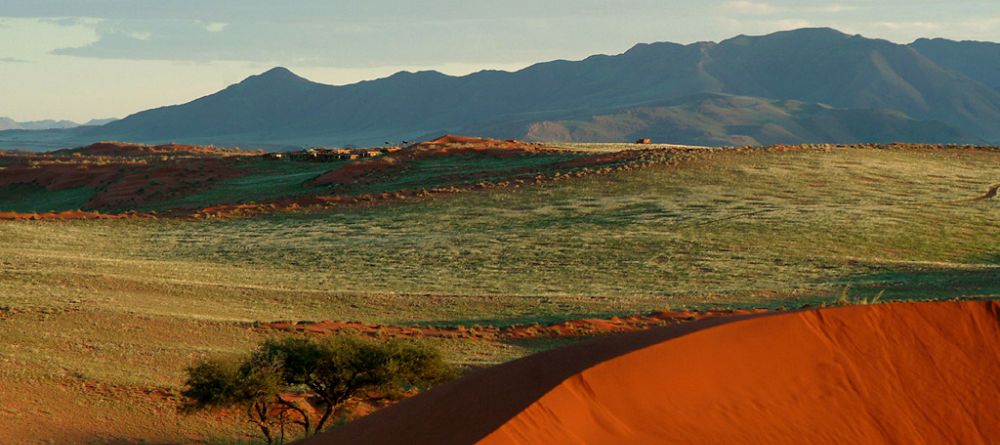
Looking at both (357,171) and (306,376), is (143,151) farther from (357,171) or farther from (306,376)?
(306,376)

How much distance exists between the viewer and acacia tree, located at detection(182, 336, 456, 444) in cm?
1912

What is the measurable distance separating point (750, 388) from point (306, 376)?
34.6 feet

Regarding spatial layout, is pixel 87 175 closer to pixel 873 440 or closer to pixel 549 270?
pixel 549 270

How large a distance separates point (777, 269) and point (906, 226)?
1053 cm

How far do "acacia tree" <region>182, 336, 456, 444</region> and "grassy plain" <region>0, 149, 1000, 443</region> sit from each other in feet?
2.99

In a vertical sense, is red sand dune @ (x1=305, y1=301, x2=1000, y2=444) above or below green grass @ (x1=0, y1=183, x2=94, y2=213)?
above

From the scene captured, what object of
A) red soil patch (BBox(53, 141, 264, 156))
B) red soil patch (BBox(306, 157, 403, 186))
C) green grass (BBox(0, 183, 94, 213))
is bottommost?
green grass (BBox(0, 183, 94, 213))

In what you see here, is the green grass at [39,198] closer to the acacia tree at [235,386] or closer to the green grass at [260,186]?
the green grass at [260,186]

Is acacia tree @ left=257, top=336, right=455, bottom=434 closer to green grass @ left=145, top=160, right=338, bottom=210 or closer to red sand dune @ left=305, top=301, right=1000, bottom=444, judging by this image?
red sand dune @ left=305, top=301, right=1000, bottom=444

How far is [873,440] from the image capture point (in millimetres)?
10852

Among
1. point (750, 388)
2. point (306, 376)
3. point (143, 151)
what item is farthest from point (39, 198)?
point (750, 388)

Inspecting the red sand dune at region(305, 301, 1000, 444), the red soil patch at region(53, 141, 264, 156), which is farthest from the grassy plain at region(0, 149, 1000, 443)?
the red soil patch at region(53, 141, 264, 156)

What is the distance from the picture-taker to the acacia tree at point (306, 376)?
62.7 ft

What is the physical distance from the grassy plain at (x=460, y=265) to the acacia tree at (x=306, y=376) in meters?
0.91
